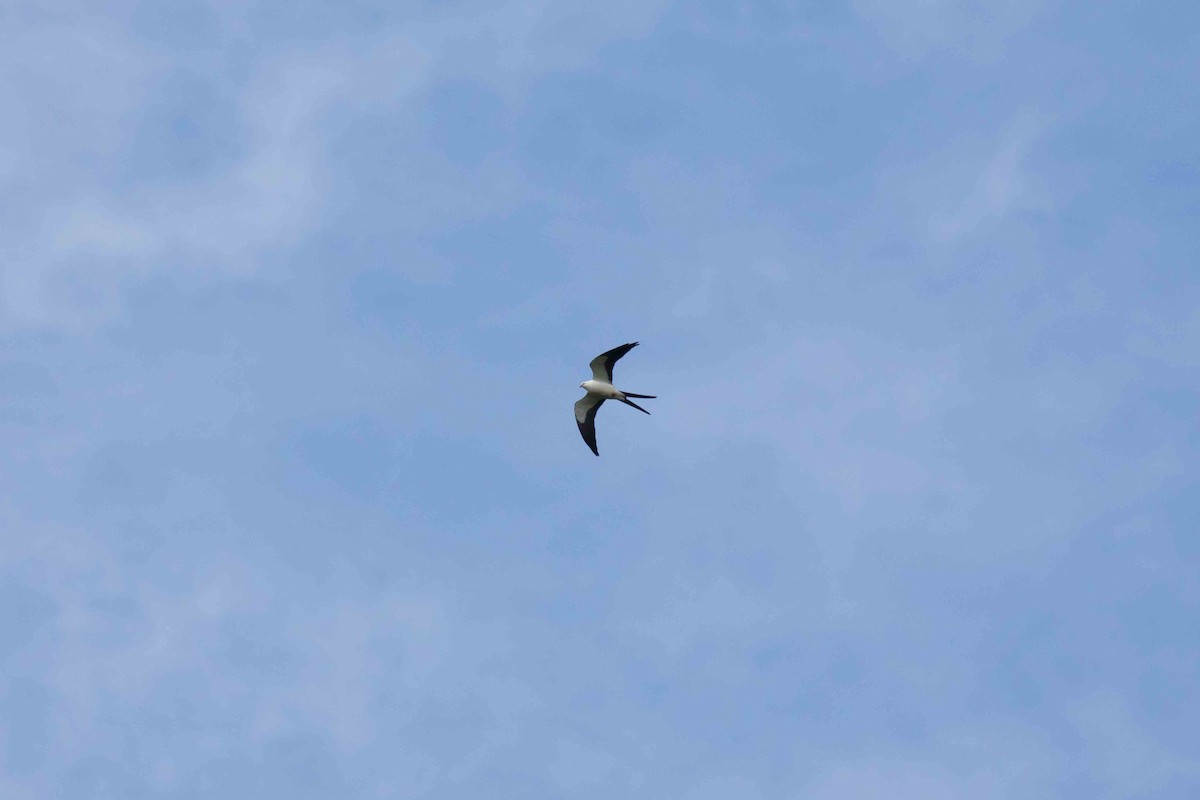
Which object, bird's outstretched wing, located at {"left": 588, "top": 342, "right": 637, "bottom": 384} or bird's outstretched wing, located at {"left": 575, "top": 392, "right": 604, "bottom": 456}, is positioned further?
bird's outstretched wing, located at {"left": 575, "top": 392, "right": 604, "bottom": 456}

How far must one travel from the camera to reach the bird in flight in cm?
7350

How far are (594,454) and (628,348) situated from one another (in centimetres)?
413

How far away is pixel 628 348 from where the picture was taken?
73.0m

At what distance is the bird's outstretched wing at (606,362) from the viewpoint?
7306cm

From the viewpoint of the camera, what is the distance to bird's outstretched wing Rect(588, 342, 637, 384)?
73.1 m

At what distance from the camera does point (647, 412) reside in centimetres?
7375

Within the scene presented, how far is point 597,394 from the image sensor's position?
74750mm

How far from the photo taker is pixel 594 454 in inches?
2948

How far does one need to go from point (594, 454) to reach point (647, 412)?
99.0 inches

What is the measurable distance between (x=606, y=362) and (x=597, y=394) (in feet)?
4.86

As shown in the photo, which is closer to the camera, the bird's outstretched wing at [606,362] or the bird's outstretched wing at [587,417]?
the bird's outstretched wing at [606,362]

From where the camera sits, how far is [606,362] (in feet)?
242
